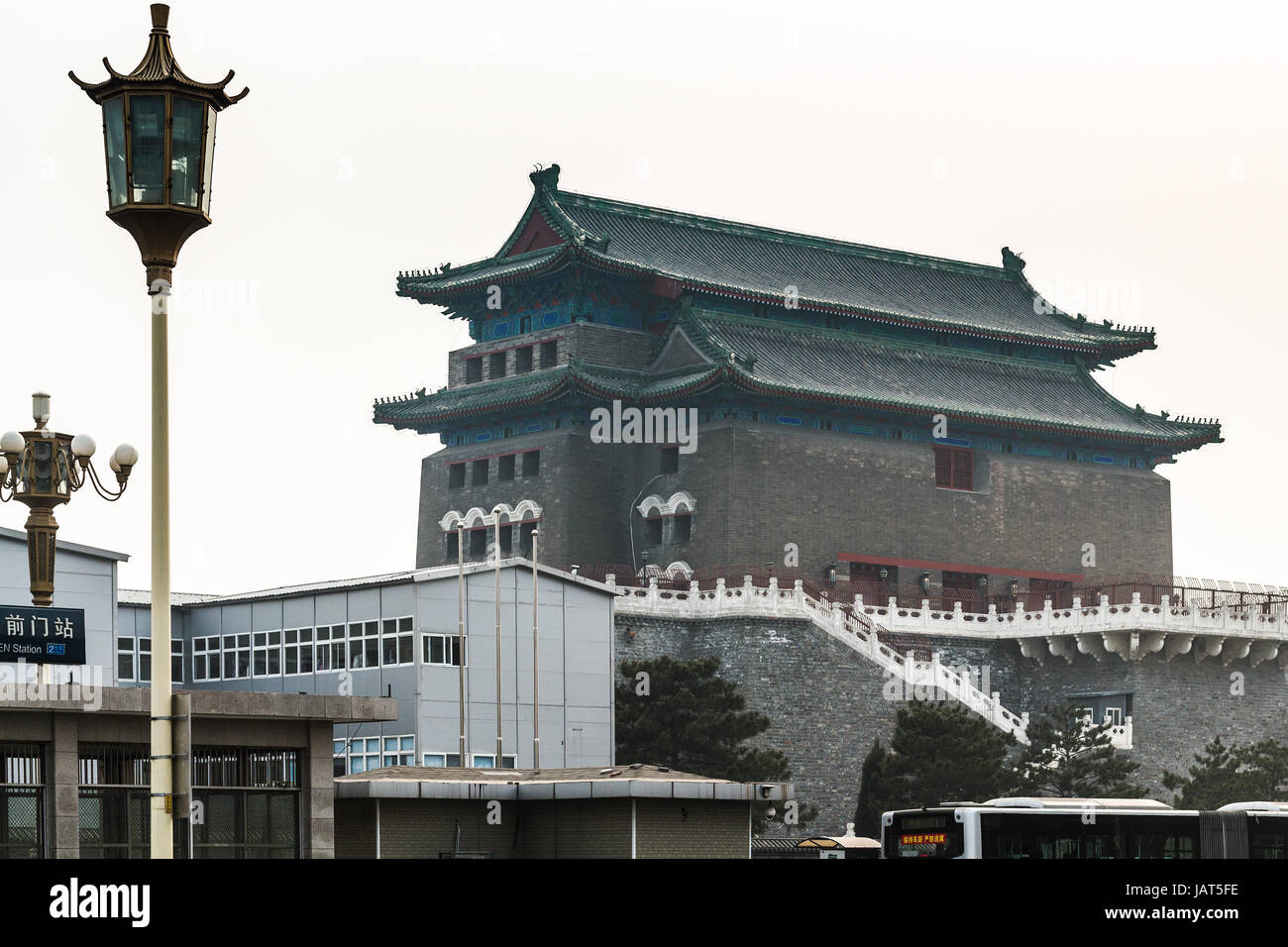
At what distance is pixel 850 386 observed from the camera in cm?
6938

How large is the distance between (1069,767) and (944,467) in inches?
744

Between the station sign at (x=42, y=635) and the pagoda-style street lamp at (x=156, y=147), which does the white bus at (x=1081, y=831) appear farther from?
the pagoda-style street lamp at (x=156, y=147)

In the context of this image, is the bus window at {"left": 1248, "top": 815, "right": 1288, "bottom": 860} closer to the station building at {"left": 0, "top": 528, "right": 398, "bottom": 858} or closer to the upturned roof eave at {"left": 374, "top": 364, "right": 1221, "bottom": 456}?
the station building at {"left": 0, "top": 528, "right": 398, "bottom": 858}

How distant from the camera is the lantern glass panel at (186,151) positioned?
1745 cm

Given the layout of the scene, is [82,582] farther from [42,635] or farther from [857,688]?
[42,635]

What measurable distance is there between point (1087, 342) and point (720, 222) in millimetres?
13116

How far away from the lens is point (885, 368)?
72062 millimetres

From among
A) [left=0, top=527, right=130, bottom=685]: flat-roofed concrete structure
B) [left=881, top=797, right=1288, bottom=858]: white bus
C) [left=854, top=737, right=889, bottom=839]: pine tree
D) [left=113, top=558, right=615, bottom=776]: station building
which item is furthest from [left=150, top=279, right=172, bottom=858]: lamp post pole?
[left=854, top=737, right=889, bottom=839]: pine tree

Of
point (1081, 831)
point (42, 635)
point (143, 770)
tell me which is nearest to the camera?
point (143, 770)

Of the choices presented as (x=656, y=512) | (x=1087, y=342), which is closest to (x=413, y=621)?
(x=656, y=512)

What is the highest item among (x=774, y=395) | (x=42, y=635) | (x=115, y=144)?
(x=774, y=395)

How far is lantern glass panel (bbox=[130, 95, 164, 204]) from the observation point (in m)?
17.4

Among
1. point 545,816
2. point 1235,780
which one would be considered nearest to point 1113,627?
point 1235,780

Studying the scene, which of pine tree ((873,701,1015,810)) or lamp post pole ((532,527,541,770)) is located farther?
pine tree ((873,701,1015,810))
